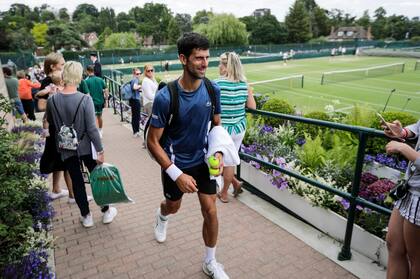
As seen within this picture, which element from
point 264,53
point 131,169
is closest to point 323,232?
point 131,169

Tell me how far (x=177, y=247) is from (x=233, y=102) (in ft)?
6.26

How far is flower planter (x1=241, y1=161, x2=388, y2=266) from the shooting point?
327cm

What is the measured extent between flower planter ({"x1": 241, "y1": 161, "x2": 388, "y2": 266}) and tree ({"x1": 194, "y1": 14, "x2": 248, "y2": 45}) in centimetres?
6974

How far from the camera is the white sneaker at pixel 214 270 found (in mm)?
3098

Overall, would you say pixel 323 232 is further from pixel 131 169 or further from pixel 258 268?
pixel 131 169

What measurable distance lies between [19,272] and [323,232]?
312cm

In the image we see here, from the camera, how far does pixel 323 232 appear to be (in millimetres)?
3840

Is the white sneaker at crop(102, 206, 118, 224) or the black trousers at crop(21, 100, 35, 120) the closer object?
the white sneaker at crop(102, 206, 118, 224)

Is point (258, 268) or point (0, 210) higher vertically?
point (0, 210)

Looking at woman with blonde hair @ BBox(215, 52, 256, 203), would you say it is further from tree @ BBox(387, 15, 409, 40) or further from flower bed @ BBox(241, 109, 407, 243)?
tree @ BBox(387, 15, 409, 40)

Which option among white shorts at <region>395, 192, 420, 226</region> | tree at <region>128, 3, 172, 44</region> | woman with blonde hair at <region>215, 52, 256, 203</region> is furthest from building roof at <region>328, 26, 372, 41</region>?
white shorts at <region>395, 192, 420, 226</region>

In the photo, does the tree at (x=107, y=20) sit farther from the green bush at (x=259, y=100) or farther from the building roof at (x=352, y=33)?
the green bush at (x=259, y=100)

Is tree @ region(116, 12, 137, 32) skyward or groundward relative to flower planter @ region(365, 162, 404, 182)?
skyward

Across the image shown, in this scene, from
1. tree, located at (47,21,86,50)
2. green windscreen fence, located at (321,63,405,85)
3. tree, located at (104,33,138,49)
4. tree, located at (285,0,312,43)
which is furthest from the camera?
tree, located at (285,0,312,43)
